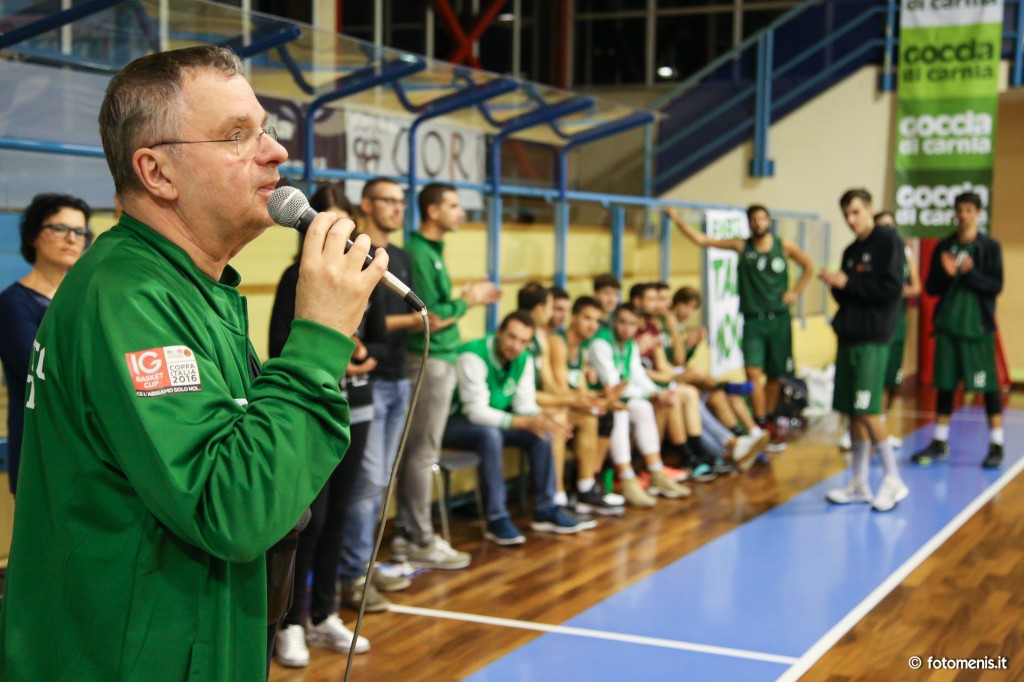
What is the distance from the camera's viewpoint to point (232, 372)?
4.92 ft

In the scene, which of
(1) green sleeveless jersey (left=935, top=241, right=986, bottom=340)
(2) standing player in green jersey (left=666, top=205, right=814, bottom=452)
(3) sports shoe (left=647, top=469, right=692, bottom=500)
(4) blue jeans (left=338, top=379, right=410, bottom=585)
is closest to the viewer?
(4) blue jeans (left=338, top=379, right=410, bottom=585)

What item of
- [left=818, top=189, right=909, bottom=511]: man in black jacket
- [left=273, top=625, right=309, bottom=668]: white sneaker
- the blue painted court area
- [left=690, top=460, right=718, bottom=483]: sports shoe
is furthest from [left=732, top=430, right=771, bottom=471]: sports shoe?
[left=273, top=625, right=309, bottom=668]: white sneaker

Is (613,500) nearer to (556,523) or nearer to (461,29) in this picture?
(556,523)

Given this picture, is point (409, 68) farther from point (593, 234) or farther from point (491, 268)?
point (593, 234)

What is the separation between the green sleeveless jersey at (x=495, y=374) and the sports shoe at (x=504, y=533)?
2.03 feet

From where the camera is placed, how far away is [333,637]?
4453mm

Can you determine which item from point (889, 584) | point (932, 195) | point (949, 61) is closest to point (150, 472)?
point (889, 584)

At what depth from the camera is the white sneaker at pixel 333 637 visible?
444 cm

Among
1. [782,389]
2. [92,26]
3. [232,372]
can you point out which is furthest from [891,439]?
[232,372]

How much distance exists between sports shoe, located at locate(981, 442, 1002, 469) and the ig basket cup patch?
7.82m

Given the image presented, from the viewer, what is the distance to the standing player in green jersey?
28.9ft

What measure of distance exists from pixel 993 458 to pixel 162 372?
793cm

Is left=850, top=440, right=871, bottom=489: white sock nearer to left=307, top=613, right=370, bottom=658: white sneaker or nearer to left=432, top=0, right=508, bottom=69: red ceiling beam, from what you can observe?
left=307, top=613, right=370, bottom=658: white sneaker

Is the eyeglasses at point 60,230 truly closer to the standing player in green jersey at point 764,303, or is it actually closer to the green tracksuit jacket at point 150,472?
the green tracksuit jacket at point 150,472
